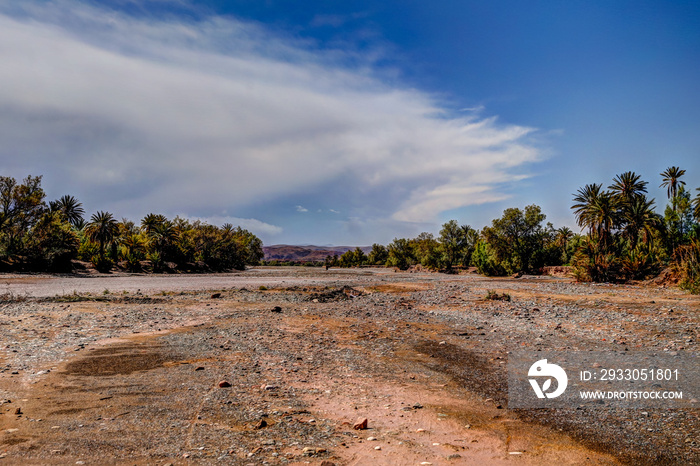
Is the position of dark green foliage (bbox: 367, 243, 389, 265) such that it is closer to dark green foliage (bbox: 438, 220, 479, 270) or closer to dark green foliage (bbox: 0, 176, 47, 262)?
dark green foliage (bbox: 438, 220, 479, 270)

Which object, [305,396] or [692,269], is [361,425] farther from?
[692,269]

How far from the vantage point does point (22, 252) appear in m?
47.2

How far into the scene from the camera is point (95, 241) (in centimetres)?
6781

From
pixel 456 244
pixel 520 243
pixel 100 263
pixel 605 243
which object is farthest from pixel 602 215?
pixel 100 263

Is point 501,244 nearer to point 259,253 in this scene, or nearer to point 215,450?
point 215,450

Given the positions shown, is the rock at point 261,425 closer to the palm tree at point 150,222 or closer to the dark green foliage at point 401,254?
the palm tree at point 150,222

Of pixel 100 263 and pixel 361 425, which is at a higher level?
pixel 100 263

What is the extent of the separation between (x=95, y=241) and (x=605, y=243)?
3045 inches

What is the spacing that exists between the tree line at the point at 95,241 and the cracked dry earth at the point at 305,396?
42.3 metres

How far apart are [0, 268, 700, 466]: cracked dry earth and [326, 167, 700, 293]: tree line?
22030 mm

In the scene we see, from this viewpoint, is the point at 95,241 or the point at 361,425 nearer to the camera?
the point at 361,425

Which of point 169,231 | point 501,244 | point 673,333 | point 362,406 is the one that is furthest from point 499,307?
point 169,231

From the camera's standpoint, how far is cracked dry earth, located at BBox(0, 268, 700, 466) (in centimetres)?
504

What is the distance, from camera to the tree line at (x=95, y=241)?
48375mm
